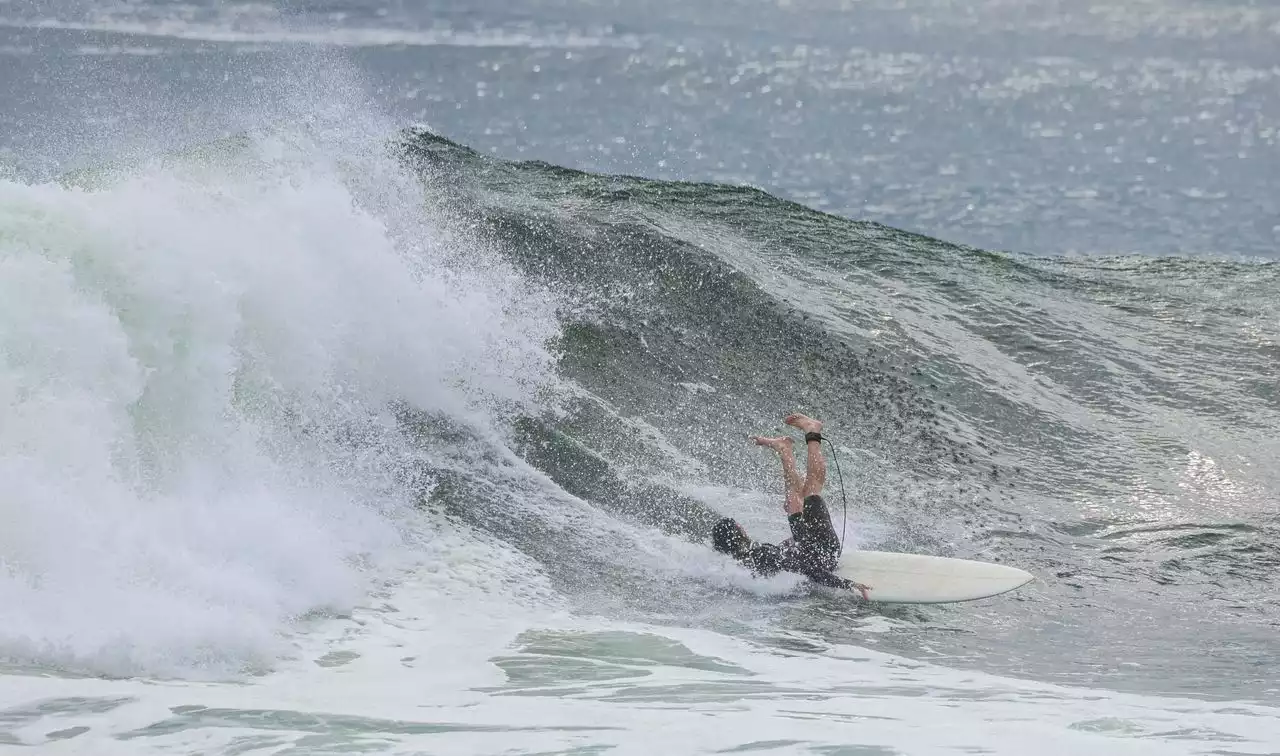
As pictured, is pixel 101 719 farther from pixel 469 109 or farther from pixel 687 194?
pixel 469 109

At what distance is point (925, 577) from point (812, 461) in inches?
43.2

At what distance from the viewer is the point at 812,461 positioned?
33.4 ft

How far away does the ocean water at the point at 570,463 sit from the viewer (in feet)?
24.6

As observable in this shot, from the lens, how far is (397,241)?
45.7ft

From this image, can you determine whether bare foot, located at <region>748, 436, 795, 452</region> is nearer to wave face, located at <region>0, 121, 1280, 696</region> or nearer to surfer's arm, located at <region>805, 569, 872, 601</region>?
wave face, located at <region>0, 121, 1280, 696</region>

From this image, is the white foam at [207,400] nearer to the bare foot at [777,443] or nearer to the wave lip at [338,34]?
the bare foot at [777,443]

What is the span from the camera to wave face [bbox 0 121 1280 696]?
28.0 feet

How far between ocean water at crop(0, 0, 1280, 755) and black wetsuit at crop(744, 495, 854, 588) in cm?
12

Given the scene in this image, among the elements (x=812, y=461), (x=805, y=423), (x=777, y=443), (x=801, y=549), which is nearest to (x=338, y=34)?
(x=777, y=443)

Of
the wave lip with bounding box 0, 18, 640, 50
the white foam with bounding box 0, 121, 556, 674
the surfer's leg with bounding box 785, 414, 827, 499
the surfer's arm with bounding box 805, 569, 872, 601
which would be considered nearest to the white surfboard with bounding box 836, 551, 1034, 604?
the surfer's arm with bounding box 805, 569, 872, 601

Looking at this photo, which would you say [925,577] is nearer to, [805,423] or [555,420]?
[805,423]

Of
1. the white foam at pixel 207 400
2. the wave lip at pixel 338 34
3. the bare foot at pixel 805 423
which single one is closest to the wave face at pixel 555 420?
the white foam at pixel 207 400

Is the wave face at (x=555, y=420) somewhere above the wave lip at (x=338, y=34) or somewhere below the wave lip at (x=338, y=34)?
below

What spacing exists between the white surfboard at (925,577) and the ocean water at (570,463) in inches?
7.1
